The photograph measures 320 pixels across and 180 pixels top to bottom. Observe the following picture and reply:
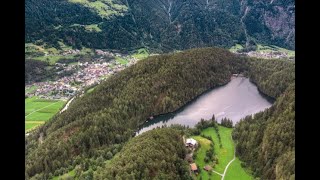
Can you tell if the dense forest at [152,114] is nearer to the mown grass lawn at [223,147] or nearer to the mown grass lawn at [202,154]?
the mown grass lawn at [223,147]

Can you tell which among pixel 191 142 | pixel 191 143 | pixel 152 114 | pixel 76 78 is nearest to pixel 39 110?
pixel 152 114

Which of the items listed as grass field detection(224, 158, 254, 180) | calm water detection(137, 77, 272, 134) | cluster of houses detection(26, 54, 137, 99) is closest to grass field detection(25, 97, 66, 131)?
cluster of houses detection(26, 54, 137, 99)

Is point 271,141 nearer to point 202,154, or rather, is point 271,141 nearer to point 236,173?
point 236,173

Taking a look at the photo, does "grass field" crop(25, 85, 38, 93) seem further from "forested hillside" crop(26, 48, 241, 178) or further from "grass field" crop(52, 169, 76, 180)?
"grass field" crop(52, 169, 76, 180)

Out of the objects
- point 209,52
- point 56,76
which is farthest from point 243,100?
point 56,76
